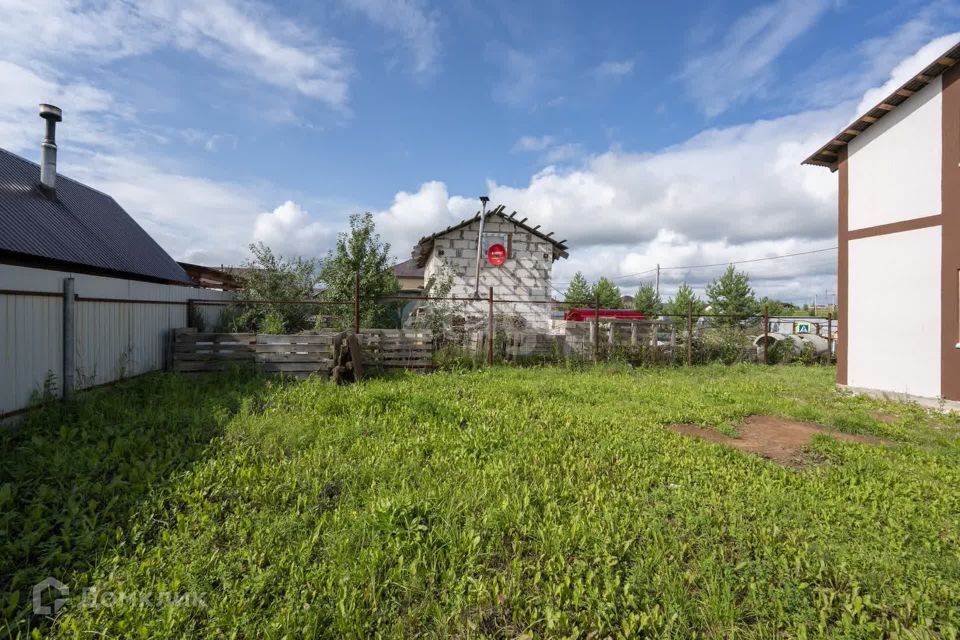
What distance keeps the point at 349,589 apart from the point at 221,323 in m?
9.86

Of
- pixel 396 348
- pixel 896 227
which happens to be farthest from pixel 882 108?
pixel 396 348

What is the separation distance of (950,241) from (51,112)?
56.5 feet

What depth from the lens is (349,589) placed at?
2.43 metres

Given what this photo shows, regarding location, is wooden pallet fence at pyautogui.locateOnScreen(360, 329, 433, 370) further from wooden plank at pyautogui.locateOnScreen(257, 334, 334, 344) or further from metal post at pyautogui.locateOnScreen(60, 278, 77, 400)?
metal post at pyautogui.locateOnScreen(60, 278, 77, 400)

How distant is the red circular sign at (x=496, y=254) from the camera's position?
48.7 feet

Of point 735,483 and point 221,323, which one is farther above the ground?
point 221,323

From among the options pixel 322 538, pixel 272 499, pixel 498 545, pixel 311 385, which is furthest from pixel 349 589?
pixel 311 385

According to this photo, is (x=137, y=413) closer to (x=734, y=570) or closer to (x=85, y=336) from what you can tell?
(x=85, y=336)

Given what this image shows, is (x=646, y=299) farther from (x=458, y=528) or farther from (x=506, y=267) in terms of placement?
(x=458, y=528)

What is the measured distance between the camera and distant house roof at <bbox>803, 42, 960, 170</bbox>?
23.5 ft

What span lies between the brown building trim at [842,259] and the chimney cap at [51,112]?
16527mm

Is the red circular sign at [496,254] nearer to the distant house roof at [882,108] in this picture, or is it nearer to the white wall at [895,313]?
the distant house roof at [882,108]
